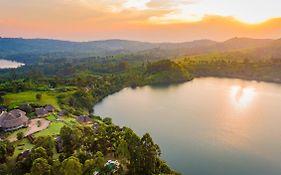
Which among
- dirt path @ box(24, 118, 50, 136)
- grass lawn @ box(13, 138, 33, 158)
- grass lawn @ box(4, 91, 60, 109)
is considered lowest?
grass lawn @ box(4, 91, 60, 109)

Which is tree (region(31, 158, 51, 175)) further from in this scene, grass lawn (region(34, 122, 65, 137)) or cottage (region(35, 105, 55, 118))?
cottage (region(35, 105, 55, 118))

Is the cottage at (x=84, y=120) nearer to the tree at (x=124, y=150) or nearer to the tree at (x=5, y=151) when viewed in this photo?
the tree at (x=5, y=151)

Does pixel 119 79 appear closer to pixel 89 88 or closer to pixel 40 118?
pixel 89 88

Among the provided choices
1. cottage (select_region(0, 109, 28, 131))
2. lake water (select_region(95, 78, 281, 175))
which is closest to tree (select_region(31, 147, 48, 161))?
cottage (select_region(0, 109, 28, 131))

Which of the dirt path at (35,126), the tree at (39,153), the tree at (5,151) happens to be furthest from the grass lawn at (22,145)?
the tree at (39,153)

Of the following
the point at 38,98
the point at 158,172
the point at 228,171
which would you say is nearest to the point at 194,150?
the point at 228,171
